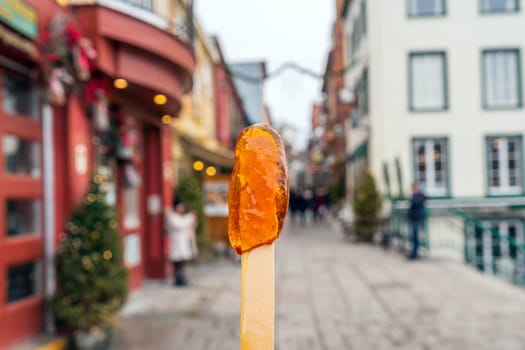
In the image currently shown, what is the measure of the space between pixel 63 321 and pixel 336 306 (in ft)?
13.1

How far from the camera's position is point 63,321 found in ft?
19.0

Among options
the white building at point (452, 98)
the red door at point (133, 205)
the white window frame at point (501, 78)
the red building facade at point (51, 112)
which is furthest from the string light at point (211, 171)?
the white window frame at point (501, 78)

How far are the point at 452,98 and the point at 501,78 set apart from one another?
1.75 meters

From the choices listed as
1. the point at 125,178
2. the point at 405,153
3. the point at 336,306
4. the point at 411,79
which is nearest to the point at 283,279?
the point at 336,306

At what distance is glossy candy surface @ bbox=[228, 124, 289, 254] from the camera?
136 cm

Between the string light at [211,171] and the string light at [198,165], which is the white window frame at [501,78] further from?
the string light at [198,165]

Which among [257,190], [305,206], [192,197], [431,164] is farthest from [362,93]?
[257,190]

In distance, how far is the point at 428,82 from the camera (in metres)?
18.0

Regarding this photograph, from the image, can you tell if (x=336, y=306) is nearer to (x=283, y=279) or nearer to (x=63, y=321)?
(x=283, y=279)

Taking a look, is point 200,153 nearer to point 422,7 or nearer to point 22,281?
point 22,281

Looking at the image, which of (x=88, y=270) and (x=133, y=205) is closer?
(x=88, y=270)

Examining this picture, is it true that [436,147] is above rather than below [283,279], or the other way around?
above

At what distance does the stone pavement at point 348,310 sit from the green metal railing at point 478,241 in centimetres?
107

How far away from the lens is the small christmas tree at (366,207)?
16.1m
